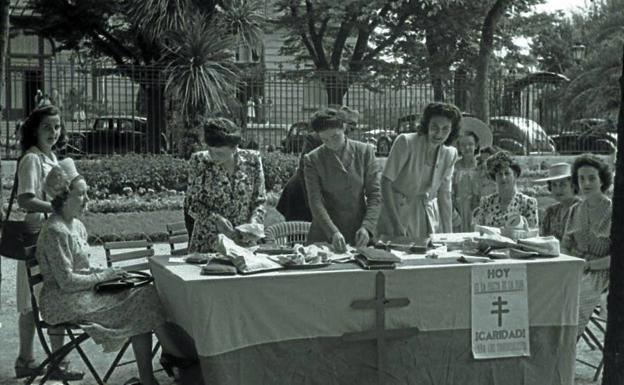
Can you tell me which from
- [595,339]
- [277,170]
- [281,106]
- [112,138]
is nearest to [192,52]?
[281,106]

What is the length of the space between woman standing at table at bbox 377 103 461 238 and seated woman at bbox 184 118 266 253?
0.91 meters

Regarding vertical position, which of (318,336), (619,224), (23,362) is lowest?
(23,362)

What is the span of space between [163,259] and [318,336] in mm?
1163

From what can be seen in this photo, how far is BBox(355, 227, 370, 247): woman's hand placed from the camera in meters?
6.01

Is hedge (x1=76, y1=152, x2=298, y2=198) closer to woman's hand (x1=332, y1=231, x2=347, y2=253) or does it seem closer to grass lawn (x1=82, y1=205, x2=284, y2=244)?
grass lawn (x1=82, y1=205, x2=284, y2=244)

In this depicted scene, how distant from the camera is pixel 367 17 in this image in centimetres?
2934

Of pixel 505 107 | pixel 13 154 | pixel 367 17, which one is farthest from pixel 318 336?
pixel 367 17

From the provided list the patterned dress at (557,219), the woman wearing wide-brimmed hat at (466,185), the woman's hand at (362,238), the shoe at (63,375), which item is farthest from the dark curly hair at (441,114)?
the shoe at (63,375)

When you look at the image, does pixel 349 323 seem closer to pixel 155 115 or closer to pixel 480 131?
pixel 480 131

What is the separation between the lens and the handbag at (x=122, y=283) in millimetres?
5359

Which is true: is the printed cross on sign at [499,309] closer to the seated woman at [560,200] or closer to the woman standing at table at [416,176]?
the woman standing at table at [416,176]

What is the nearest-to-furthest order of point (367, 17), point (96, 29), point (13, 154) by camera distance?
point (13, 154) → point (96, 29) → point (367, 17)

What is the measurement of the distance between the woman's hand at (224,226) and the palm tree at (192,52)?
1321cm

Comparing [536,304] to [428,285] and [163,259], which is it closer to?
[428,285]
